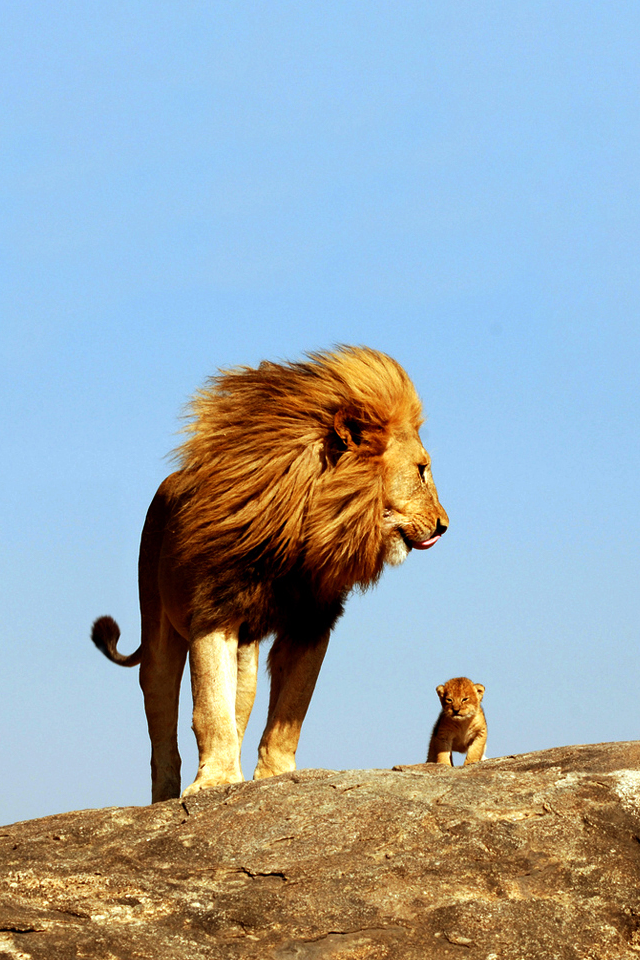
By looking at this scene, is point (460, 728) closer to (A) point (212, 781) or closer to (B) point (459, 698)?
(B) point (459, 698)

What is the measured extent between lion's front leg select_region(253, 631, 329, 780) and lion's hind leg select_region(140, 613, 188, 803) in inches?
36.2

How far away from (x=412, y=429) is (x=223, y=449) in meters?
0.95

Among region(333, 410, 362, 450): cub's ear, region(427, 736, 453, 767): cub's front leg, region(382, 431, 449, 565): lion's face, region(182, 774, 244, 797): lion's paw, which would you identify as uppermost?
region(333, 410, 362, 450): cub's ear

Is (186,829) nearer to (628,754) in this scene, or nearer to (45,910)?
(45,910)

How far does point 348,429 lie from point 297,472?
0.32 m

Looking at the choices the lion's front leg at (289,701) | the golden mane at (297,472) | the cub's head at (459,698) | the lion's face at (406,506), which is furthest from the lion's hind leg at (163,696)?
the cub's head at (459,698)

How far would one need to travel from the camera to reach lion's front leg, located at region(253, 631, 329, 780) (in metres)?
6.05

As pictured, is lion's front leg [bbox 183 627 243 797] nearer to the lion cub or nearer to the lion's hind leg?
the lion's hind leg

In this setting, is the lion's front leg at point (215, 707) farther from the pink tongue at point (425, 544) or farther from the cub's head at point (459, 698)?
the cub's head at point (459, 698)

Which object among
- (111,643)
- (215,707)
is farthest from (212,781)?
(111,643)

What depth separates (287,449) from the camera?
233 inches

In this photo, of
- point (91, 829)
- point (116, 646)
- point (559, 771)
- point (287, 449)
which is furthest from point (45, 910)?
point (116, 646)

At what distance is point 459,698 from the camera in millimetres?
10516

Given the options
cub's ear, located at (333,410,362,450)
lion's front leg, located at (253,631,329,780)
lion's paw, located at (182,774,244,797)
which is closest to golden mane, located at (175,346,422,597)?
cub's ear, located at (333,410,362,450)
